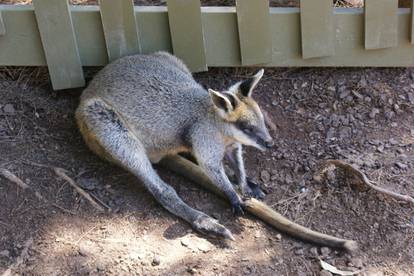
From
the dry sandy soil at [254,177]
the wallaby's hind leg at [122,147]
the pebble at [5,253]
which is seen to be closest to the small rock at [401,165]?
the dry sandy soil at [254,177]

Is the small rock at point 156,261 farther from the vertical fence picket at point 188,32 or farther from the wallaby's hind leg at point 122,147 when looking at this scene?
the vertical fence picket at point 188,32

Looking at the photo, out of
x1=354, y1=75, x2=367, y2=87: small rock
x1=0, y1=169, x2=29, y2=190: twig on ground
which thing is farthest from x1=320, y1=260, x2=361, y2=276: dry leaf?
x1=0, y1=169, x2=29, y2=190: twig on ground

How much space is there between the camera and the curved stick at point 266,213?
448cm

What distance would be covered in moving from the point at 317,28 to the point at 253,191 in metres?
1.56

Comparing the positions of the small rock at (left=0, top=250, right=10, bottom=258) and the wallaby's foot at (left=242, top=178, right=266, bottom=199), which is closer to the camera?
the small rock at (left=0, top=250, right=10, bottom=258)

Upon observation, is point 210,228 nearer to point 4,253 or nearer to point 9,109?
point 4,253

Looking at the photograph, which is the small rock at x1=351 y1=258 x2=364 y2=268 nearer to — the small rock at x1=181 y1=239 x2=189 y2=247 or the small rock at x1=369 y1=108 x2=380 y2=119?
the small rock at x1=181 y1=239 x2=189 y2=247

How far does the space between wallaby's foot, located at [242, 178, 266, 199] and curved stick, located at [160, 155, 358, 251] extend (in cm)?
13

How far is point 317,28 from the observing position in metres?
5.57

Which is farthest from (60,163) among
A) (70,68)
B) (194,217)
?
(194,217)

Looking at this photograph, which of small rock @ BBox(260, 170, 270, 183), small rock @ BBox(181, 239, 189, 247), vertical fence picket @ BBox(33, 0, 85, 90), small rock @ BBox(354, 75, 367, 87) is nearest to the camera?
small rock @ BBox(181, 239, 189, 247)

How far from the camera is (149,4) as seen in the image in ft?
20.2

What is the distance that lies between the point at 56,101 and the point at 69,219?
4.57 ft

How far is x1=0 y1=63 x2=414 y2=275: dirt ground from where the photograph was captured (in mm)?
4461
